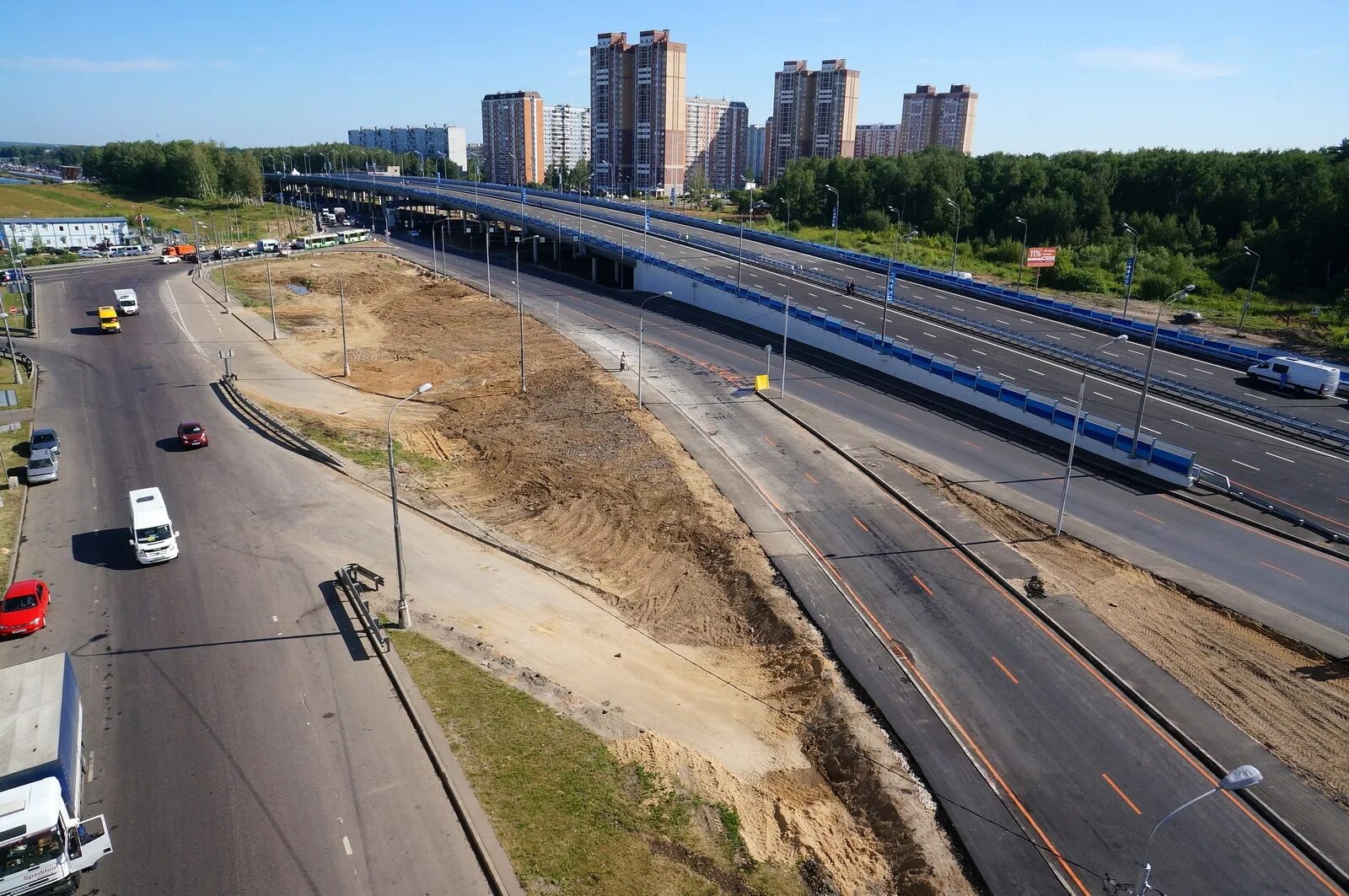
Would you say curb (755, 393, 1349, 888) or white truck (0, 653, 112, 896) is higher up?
white truck (0, 653, 112, 896)

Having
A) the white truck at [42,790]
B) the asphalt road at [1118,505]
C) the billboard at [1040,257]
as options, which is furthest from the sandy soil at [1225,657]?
the billboard at [1040,257]

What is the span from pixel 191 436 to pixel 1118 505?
44316 millimetres

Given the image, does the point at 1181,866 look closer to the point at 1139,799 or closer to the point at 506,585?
the point at 1139,799

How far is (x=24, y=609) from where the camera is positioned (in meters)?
24.6

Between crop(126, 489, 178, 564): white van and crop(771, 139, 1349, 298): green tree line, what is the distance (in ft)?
275

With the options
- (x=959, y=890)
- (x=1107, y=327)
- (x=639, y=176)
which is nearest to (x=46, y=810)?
(x=959, y=890)

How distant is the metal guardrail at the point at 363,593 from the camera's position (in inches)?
958

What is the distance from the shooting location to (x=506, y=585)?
29.7 metres

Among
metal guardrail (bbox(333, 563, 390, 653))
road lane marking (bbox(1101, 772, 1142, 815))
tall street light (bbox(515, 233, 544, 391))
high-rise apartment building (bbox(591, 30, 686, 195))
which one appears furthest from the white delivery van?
high-rise apartment building (bbox(591, 30, 686, 195))

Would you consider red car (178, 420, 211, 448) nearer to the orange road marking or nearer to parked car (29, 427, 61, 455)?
A: parked car (29, 427, 61, 455)

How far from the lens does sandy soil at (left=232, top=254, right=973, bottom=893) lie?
64.1 ft

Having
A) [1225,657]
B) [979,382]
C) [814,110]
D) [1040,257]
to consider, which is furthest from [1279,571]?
[814,110]

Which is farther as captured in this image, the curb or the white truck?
the curb

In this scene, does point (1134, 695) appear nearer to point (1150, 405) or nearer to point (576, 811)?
point (576, 811)
